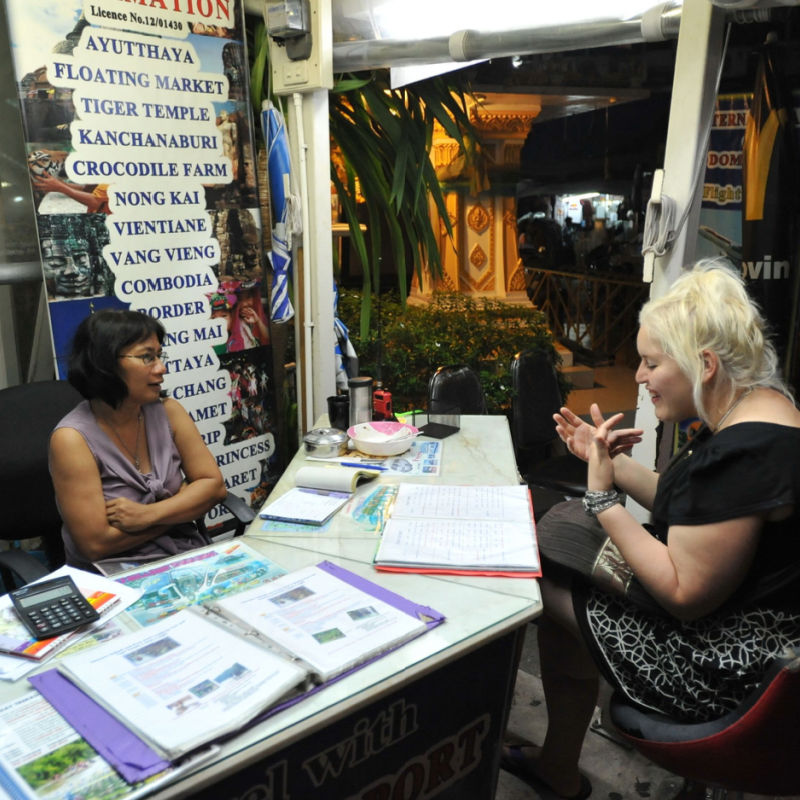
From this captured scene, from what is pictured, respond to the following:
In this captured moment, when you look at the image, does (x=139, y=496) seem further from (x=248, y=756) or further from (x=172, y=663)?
(x=248, y=756)

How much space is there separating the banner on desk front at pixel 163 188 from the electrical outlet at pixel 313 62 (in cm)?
18

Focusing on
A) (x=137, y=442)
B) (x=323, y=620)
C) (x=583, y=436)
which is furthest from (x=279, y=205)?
(x=323, y=620)

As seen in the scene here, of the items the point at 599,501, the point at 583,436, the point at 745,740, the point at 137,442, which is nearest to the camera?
the point at 745,740

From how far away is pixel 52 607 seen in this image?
57.8 inches

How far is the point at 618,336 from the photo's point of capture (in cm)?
502

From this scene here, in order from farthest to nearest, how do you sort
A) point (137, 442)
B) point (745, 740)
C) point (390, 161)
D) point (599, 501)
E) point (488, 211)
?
1. point (488, 211)
2. point (390, 161)
3. point (137, 442)
4. point (599, 501)
5. point (745, 740)

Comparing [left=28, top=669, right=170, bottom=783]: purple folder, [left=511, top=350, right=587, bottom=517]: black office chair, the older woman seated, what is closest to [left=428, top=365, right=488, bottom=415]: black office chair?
[left=511, top=350, right=587, bottom=517]: black office chair

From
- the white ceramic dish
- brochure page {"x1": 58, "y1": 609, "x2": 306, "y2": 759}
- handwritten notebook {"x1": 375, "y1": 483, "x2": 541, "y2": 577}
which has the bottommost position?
handwritten notebook {"x1": 375, "y1": 483, "x2": 541, "y2": 577}

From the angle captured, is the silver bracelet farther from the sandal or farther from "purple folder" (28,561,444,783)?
the sandal

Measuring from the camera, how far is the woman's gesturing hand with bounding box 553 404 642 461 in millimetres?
1924

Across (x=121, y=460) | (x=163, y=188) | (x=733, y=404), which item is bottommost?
(x=121, y=460)

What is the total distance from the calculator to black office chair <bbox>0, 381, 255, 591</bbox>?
1.98 ft

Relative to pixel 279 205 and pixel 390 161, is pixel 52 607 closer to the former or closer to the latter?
pixel 279 205

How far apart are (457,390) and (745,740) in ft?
6.03
